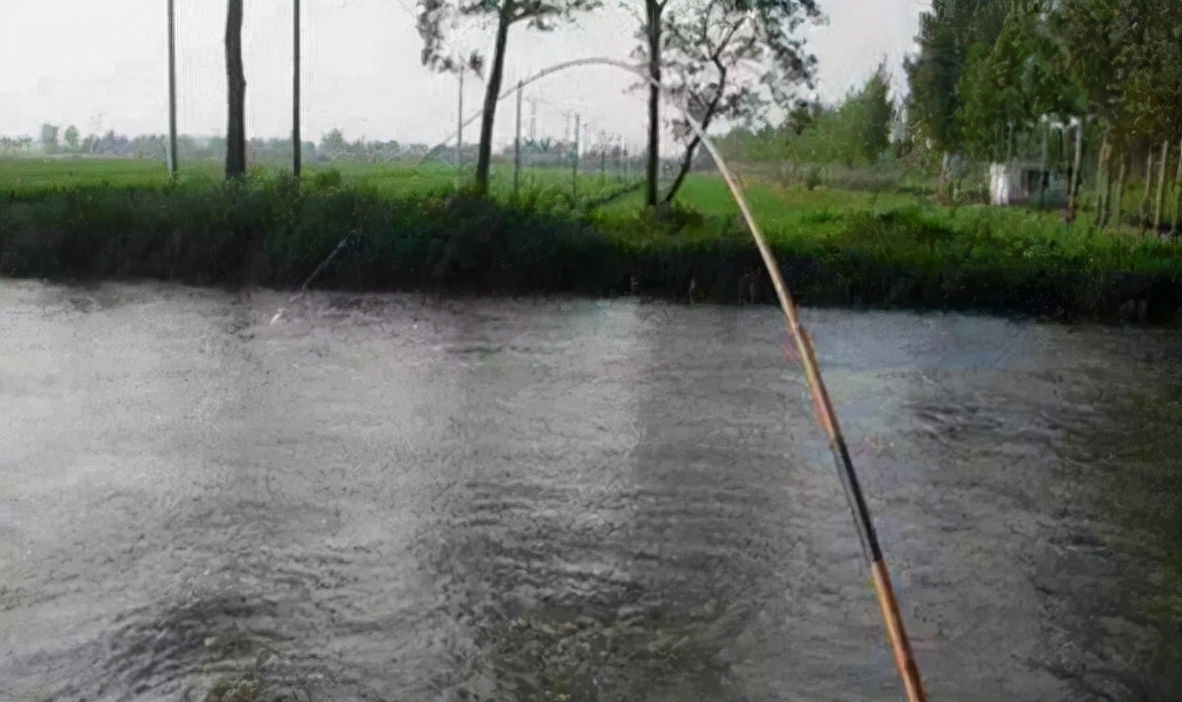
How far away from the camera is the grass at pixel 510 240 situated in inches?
272

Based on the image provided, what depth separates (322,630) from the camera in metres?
2.13

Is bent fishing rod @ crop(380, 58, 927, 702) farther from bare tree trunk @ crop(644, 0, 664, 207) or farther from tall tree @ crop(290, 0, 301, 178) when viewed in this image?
tall tree @ crop(290, 0, 301, 178)

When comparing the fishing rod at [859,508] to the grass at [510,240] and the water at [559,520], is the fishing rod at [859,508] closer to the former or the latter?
the water at [559,520]

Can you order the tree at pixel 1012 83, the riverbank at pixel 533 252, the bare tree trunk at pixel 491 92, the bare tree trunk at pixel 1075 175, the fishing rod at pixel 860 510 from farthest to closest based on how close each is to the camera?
the bare tree trunk at pixel 1075 175 → the tree at pixel 1012 83 → the bare tree trunk at pixel 491 92 → the riverbank at pixel 533 252 → the fishing rod at pixel 860 510

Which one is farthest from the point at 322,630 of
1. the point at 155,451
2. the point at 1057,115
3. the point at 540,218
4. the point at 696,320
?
the point at 1057,115

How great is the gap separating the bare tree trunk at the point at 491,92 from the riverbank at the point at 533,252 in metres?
0.36

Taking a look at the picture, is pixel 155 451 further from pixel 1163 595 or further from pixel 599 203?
pixel 599 203

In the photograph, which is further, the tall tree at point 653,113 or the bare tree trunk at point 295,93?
the bare tree trunk at point 295,93

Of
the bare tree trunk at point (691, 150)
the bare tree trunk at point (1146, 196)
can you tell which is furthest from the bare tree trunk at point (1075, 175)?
the bare tree trunk at point (691, 150)

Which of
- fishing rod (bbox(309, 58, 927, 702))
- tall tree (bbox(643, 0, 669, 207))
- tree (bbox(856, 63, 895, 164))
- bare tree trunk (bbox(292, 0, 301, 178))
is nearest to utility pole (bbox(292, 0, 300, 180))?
bare tree trunk (bbox(292, 0, 301, 178))

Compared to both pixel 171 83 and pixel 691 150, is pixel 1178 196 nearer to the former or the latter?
pixel 691 150

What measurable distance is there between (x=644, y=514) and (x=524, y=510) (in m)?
0.26

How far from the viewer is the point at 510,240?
720 cm

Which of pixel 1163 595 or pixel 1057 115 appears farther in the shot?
pixel 1057 115
